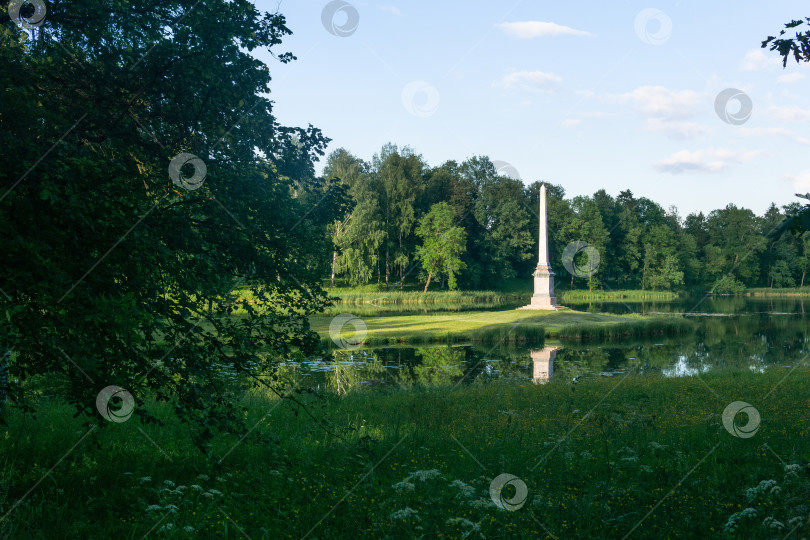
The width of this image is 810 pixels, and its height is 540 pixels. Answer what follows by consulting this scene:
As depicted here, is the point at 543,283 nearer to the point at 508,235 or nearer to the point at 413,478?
the point at 508,235

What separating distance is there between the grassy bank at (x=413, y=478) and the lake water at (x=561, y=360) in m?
7.65

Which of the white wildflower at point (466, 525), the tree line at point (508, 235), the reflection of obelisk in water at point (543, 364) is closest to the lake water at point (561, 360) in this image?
the reflection of obelisk in water at point (543, 364)

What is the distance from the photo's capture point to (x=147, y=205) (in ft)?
17.9

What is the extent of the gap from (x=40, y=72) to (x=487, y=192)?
249ft

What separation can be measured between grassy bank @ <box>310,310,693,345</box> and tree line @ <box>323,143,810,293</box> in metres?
20.1

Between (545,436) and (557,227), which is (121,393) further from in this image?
(557,227)

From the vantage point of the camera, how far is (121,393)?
4.44 m

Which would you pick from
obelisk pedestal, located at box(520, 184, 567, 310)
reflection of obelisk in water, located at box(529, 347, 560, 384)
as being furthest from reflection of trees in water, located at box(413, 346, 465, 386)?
obelisk pedestal, located at box(520, 184, 567, 310)

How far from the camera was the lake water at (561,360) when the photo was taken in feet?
60.8

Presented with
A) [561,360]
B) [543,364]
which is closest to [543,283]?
[561,360]

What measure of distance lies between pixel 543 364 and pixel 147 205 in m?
18.4

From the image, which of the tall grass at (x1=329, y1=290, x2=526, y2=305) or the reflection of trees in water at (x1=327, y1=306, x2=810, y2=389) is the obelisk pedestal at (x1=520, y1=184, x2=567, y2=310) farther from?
the reflection of trees in water at (x1=327, y1=306, x2=810, y2=389)

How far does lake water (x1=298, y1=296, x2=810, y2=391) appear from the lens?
18531 millimetres

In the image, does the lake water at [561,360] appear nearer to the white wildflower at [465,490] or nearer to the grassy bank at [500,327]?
the grassy bank at [500,327]
